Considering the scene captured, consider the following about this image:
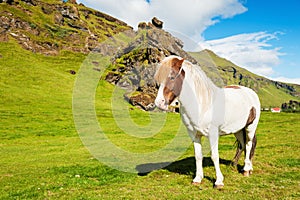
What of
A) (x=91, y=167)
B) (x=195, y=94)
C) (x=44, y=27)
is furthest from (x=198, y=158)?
(x=44, y=27)

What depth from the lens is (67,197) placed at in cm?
786

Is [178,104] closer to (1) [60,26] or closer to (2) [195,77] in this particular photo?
(2) [195,77]

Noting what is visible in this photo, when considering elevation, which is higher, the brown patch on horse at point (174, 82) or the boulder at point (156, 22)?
the boulder at point (156, 22)

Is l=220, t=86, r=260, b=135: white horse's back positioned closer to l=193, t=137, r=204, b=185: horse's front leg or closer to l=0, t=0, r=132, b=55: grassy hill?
l=193, t=137, r=204, b=185: horse's front leg

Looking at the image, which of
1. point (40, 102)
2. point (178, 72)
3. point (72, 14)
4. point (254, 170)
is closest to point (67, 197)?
point (178, 72)

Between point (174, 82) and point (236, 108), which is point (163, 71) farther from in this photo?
point (236, 108)

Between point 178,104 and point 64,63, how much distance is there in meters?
94.4

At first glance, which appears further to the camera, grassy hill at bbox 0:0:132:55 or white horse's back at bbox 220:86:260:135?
grassy hill at bbox 0:0:132:55

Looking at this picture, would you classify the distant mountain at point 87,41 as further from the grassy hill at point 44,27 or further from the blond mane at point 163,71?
the blond mane at point 163,71

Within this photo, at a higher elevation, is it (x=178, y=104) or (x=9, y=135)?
(x=178, y=104)

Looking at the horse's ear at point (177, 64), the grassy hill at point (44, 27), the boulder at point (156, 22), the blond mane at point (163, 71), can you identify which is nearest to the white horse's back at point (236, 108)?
the horse's ear at point (177, 64)

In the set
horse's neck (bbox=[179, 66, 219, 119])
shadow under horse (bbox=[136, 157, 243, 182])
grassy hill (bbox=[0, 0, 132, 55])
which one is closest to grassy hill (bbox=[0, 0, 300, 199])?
shadow under horse (bbox=[136, 157, 243, 182])

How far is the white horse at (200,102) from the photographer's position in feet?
24.0

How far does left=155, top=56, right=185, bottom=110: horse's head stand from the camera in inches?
282
